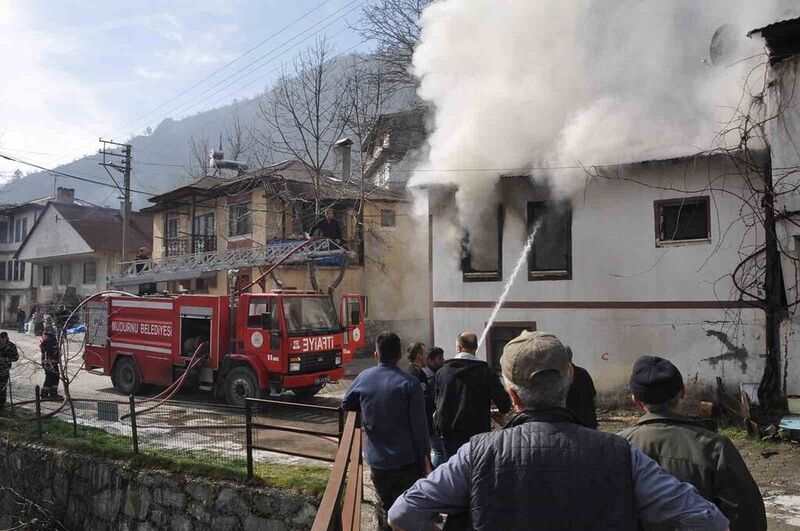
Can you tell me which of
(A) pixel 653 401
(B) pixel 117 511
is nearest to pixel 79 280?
(B) pixel 117 511

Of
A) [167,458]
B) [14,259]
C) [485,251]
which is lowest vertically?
[167,458]

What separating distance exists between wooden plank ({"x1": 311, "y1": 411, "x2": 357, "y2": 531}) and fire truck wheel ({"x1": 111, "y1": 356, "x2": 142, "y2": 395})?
11.3 m

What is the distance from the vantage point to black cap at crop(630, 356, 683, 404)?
258 cm

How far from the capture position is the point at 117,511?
8.32m

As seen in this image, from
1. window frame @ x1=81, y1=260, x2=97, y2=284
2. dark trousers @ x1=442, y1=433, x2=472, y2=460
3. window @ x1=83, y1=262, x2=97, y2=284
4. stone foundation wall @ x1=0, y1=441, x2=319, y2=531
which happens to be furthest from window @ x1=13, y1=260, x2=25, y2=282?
dark trousers @ x1=442, y1=433, x2=472, y2=460

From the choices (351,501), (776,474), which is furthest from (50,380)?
(776,474)

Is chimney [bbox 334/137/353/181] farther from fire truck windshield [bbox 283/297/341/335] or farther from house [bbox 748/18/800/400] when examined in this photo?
house [bbox 748/18/800/400]

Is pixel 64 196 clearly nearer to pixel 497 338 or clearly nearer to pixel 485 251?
pixel 485 251

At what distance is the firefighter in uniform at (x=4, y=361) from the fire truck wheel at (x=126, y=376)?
107 inches

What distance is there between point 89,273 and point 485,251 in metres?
33.6

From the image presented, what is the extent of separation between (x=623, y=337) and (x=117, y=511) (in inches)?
349

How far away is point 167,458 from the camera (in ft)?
26.4

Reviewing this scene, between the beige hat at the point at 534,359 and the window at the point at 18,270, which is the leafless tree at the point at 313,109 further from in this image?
the window at the point at 18,270

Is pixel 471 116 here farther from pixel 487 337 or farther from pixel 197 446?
pixel 197 446
